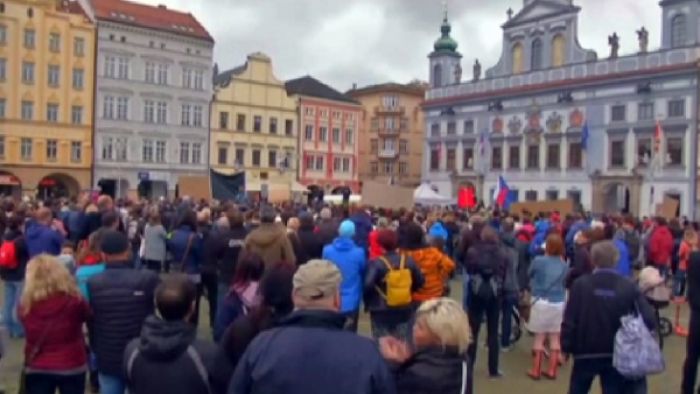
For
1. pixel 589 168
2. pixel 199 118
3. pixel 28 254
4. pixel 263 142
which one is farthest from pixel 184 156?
pixel 28 254

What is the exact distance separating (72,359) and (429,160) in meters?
59.3

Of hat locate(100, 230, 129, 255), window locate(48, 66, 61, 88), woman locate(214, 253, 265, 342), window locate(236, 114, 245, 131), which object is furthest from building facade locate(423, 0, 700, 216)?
hat locate(100, 230, 129, 255)

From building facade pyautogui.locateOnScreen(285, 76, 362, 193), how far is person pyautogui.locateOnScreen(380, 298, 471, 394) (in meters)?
58.9

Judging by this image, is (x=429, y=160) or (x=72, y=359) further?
(x=429, y=160)

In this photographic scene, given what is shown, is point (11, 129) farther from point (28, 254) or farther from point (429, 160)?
point (28, 254)

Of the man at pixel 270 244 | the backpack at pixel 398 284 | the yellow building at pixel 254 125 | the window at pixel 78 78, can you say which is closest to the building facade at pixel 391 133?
the yellow building at pixel 254 125

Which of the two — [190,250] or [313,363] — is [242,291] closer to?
[313,363]

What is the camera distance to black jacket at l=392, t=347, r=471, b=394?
3.91 meters

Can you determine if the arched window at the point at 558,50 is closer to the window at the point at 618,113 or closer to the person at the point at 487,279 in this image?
the window at the point at 618,113

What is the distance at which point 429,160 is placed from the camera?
63.9 m

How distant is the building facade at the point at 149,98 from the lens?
174 ft

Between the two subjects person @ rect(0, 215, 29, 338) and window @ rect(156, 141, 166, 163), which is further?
window @ rect(156, 141, 166, 163)

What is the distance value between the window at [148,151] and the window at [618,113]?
31652 mm

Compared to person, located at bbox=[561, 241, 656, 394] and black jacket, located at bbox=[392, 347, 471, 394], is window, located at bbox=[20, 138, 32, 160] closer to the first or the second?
person, located at bbox=[561, 241, 656, 394]
